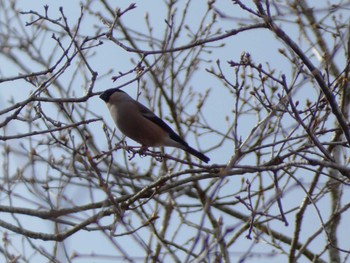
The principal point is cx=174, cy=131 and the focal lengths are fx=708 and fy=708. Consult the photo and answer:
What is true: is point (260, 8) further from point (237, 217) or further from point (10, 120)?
point (237, 217)

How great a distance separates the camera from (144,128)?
640 cm

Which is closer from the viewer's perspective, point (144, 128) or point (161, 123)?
point (144, 128)

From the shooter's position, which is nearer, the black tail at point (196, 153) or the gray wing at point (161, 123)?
the black tail at point (196, 153)

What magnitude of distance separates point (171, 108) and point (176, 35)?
2.86 ft

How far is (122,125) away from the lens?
6.40 metres

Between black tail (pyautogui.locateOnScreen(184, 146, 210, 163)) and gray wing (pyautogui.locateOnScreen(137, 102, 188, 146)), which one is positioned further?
gray wing (pyautogui.locateOnScreen(137, 102, 188, 146))

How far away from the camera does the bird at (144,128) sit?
6367mm

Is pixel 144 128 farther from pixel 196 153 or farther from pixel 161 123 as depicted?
pixel 196 153

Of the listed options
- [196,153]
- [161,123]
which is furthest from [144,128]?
[196,153]

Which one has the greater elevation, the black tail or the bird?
the bird

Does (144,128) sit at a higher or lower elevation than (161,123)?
lower

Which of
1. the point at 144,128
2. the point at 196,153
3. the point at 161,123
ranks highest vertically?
the point at 161,123

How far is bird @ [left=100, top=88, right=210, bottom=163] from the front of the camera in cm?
637

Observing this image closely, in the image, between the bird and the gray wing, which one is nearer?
the bird
